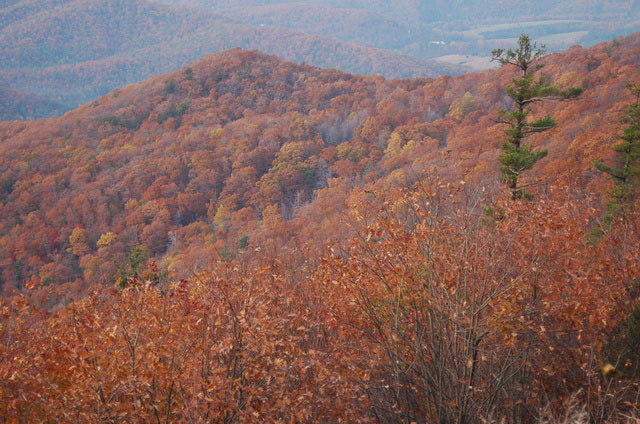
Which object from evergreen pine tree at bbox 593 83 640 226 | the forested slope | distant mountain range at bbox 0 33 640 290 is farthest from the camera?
distant mountain range at bbox 0 33 640 290

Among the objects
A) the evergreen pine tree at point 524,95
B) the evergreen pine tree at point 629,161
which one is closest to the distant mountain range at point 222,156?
the evergreen pine tree at point 629,161

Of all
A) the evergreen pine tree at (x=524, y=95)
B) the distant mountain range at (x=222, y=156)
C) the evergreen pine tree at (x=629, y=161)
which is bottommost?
the distant mountain range at (x=222, y=156)

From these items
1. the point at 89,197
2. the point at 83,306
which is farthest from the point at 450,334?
the point at 89,197

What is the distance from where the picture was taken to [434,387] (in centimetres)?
558

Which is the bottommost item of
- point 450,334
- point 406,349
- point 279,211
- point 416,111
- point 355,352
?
point 279,211

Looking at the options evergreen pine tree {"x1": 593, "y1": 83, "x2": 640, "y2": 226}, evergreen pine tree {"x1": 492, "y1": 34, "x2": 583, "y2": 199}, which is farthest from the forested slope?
evergreen pine tree {"x1": 492, "y1": 34, "x2": 583, "y2": 199}

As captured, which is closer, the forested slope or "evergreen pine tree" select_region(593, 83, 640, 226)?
the forested slope

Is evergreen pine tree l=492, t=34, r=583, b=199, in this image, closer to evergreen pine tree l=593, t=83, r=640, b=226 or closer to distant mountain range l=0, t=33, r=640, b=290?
evergreen pine tree l=593, t=83, r=640, b=226

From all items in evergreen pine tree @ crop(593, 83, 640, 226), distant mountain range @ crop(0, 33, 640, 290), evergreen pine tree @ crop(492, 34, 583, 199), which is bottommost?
distant mountain range @ crop(0, 33, 640, 290)

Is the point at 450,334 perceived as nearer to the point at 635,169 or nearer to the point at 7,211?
the point at 635,169

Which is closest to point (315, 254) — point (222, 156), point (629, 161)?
point (629, 161)

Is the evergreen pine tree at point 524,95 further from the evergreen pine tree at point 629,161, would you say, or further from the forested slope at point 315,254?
the evergreen pine tree at point 629,161

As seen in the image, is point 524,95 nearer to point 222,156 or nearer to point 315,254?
point 315,254

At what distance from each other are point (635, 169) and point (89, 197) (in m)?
85.3
